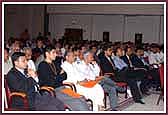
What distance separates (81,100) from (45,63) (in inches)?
22.7

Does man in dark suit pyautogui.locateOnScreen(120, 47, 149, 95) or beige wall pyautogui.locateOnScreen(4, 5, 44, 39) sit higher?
beige wall pyautogui.locateOnScreen(4, 5, 44, 39)

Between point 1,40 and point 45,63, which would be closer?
point 1,40

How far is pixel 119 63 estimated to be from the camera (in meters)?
6.40

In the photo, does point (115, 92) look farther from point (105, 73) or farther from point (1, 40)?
point (1, 40)

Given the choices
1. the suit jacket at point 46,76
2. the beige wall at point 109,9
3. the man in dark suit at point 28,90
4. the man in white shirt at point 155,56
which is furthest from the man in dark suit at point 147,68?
the beige wall at point 109,9

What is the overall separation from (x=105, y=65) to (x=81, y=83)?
1.20m

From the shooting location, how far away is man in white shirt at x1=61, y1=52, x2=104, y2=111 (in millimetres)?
4680

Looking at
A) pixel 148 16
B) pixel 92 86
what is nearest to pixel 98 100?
pixel 92 86

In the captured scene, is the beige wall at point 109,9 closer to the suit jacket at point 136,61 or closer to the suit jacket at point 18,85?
the suit jacket at point 136,61

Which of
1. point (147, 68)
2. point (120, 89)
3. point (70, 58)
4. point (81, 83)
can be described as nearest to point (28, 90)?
point (81, 83)

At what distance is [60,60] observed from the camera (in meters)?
5.11

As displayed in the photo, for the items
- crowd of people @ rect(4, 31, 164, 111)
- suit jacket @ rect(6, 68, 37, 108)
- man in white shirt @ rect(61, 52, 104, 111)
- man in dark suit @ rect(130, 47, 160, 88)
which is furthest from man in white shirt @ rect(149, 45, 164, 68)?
suit jacket @ rect(6, 68, 37, 108)

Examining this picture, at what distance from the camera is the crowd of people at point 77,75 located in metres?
3.81

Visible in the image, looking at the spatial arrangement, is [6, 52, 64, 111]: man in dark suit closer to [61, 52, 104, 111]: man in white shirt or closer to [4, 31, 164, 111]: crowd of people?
[4, 31, 164, 111]: crowd of people
